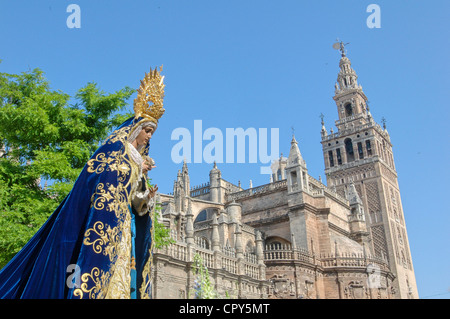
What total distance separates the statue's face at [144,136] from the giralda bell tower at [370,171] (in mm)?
47430

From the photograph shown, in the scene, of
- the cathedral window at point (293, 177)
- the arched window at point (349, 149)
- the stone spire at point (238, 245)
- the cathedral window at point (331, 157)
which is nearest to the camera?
the stone spire at point (238, 245)

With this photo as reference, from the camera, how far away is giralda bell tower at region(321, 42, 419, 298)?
174ft

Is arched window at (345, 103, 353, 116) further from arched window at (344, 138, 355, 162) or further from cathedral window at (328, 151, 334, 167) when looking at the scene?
cathedral window at (328, 151, 334, 167)

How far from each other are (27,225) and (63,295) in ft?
30.5

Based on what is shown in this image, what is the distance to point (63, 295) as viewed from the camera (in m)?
4.25

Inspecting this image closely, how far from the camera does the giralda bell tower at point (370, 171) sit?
5309 centimetres

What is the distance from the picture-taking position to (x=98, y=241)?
4.40m

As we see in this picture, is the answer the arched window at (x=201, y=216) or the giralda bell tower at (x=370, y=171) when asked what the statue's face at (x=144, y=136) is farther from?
the giralda bell tower at (x=370, y=171)

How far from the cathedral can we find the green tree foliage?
6.52 m

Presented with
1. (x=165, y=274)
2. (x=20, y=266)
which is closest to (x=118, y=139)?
(x=20, y=266)

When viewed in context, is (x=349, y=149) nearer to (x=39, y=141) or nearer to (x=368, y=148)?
(x=368, y=148)

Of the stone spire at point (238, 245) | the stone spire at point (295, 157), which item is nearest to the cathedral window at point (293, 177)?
the stone spire at point (295, 157)

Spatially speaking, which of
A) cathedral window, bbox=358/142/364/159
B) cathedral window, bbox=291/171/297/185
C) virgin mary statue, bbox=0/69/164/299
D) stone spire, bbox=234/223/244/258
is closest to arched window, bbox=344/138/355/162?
cathedral window, bbox=358/142/364/159
